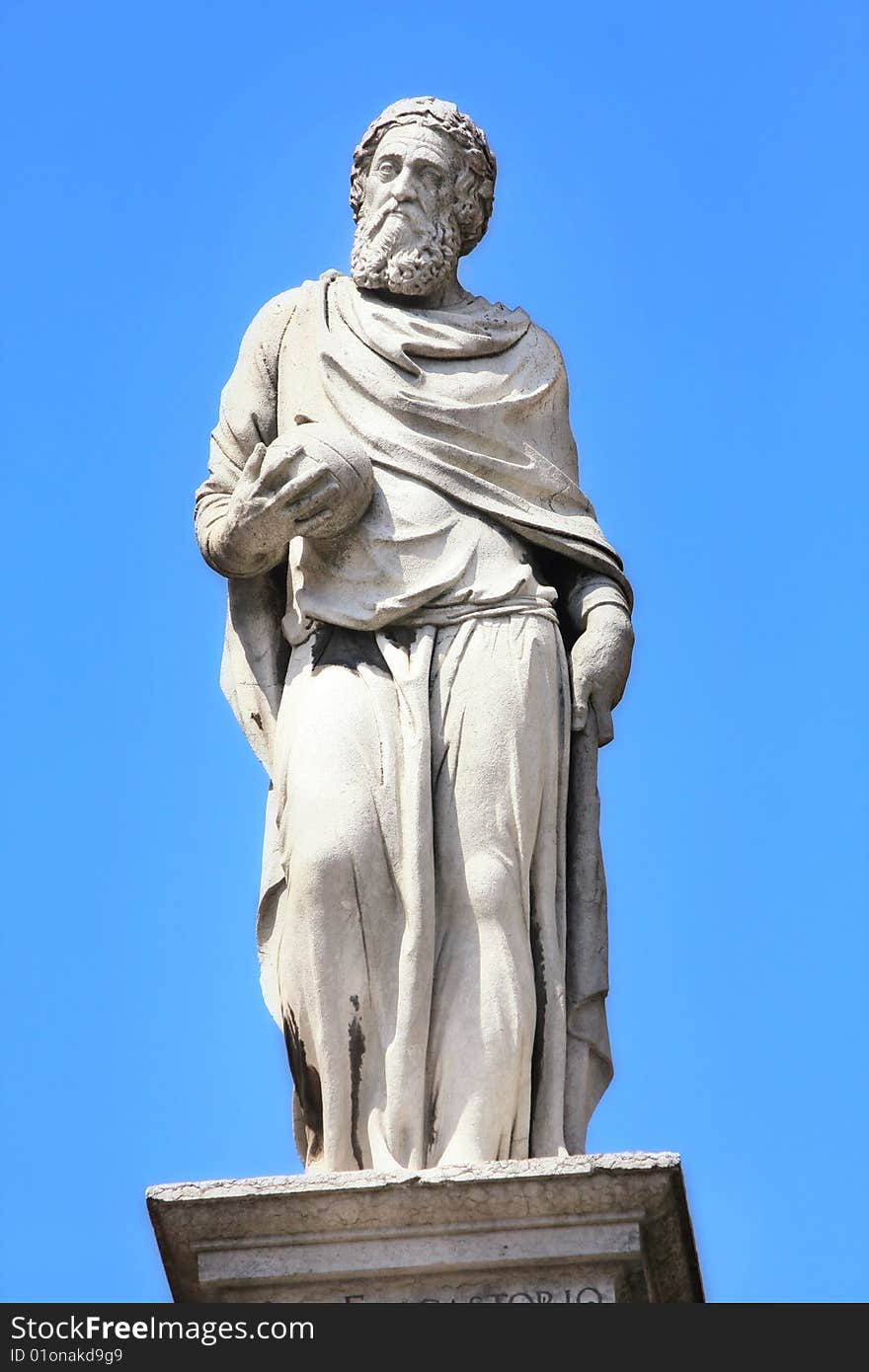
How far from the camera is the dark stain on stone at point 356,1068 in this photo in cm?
1040

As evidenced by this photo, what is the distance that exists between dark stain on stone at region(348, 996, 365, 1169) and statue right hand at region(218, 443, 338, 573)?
1719 millimetres

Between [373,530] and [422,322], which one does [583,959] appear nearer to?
[373,530]

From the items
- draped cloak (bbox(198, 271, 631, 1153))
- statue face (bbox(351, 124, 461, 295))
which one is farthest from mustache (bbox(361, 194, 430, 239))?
draped cloak (bbox(198, 271, 631, 1153))

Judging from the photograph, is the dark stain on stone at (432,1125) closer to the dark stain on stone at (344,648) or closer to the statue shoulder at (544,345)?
the dark stain on stone at (344,648)

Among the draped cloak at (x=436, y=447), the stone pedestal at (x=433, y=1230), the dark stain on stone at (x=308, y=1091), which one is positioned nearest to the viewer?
the stone pedestal at (x=433, y=1230)

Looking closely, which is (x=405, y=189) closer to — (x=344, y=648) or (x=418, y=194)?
(x=418, y=194)

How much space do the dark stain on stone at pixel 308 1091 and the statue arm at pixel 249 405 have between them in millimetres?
2042

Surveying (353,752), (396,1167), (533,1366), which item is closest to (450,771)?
(353,752)

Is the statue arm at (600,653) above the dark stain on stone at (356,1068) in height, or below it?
above

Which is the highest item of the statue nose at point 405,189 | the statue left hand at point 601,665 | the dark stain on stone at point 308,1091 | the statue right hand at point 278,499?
the statue nose at point 405,189

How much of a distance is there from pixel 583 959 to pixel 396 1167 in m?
1.28

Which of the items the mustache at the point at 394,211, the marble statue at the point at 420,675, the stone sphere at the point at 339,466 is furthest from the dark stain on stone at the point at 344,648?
the mustache at the point at 394,211

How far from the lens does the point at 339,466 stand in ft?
36.1

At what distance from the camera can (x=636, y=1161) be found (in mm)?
9820
